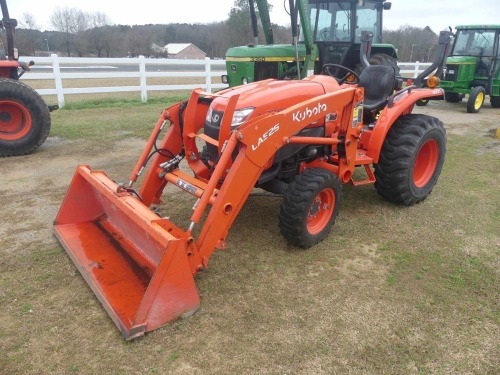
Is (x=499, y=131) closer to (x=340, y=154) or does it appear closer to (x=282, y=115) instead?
(x=340, y=154)

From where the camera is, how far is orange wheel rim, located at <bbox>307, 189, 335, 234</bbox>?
339 centimetres

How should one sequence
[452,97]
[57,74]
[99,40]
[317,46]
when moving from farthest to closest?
[99,40] < [452,97] < [57,74] < [317,46]

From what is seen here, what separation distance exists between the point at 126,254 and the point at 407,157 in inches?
104

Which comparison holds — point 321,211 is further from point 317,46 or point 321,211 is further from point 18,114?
point 317,46

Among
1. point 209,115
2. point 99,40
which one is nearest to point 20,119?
point 209,115

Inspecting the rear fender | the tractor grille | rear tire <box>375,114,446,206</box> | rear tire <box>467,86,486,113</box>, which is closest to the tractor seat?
the rear fender

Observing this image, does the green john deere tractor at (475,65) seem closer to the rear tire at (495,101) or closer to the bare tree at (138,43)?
the rear tire at (495,101)

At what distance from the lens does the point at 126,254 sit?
299cm

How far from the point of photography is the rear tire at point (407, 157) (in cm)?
396

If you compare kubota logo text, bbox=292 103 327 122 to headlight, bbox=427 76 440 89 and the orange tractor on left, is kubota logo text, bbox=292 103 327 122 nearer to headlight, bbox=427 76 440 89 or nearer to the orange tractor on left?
headlight, bbox=427 76 440 89

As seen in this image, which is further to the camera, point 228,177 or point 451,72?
point 451,72

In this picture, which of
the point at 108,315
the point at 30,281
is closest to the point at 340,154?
the point at 108,315

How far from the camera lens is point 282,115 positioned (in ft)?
9.52

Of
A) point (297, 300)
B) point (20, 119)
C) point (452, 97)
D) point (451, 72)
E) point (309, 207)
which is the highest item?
point (451, 72)
